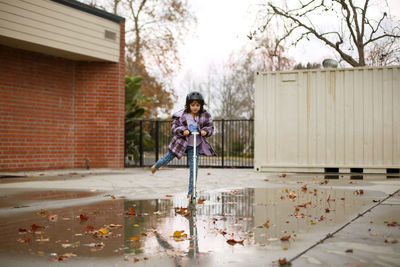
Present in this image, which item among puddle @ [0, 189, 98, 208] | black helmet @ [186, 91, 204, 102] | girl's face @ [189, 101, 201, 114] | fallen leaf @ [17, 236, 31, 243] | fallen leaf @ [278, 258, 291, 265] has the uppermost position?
black helmet @ [186, 91, 204, 102]

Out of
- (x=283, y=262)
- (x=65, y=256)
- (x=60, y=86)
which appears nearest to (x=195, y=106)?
(x=65, y=256)

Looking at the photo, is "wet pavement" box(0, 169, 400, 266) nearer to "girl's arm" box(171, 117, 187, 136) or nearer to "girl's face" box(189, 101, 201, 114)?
"girl's arm" box(171, 117, 187, 136)

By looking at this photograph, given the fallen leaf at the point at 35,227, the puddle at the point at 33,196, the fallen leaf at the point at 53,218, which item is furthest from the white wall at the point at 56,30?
the fallen leaf at the point at 35,227

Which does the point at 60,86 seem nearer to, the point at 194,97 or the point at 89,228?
the point at 194,97

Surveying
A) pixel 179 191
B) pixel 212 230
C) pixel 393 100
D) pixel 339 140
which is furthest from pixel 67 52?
pixel 212 230

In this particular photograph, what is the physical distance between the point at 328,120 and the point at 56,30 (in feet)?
25.3

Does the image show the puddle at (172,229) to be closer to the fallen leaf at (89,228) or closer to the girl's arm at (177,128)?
the fallen leaf at (89,228)

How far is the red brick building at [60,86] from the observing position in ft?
41.2

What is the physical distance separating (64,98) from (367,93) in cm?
870

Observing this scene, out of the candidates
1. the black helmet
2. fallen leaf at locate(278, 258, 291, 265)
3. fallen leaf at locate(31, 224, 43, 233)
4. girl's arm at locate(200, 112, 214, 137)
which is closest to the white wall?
the black helmet

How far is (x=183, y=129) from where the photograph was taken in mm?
6500

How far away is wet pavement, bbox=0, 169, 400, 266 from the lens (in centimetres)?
353

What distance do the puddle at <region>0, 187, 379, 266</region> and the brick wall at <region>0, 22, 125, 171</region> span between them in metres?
7.04

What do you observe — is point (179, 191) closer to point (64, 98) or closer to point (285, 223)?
point (285, 223)
